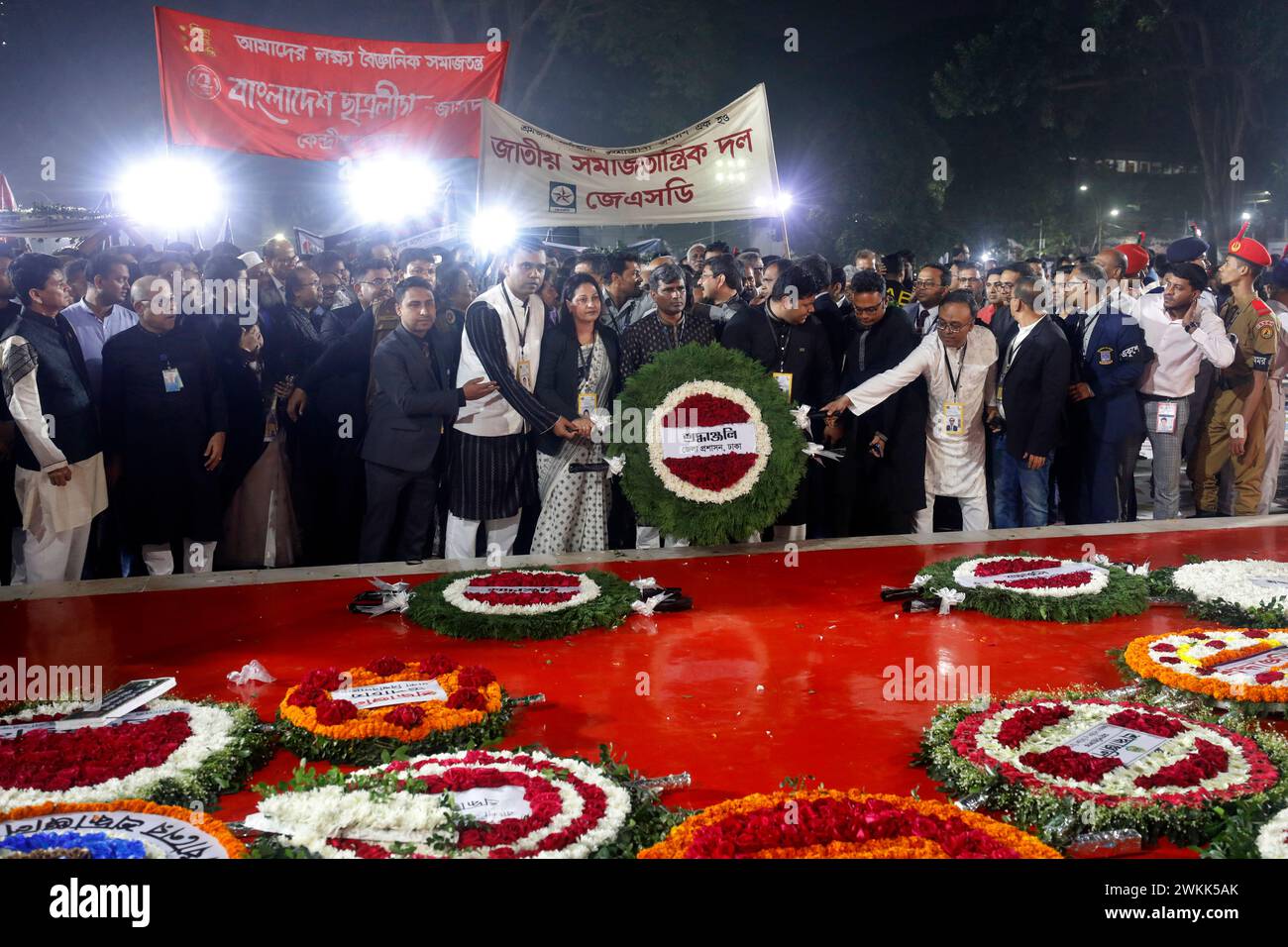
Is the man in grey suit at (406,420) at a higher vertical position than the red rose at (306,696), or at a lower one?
higher

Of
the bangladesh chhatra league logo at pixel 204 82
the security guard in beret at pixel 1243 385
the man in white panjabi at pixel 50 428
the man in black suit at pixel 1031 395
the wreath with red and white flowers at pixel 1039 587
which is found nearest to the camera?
the wreath with red and white flowers at pixel 1039 587

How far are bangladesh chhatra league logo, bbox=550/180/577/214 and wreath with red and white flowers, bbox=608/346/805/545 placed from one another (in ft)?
7.13

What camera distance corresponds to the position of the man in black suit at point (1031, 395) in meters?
6.94

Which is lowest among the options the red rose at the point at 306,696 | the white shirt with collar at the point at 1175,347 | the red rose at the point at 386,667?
the red rose at the point at 306,696

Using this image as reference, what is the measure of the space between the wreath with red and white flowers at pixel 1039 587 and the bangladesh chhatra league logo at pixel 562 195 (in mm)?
3621

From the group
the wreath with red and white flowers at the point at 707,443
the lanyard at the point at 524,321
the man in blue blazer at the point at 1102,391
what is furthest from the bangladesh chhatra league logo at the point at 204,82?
the man in blue blazer at the point at 1102,391

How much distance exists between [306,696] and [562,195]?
15.7 ft

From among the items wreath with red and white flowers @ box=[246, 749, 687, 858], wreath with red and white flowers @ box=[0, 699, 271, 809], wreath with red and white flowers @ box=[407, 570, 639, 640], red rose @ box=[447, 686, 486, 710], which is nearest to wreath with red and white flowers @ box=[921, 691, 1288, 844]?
wreath with red and white flowers @ box=[246, 749, 687, 858]

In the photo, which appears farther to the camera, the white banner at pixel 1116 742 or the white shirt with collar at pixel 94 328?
the white shirt with collar at pixel 94 328

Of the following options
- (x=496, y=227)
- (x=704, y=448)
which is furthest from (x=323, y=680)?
(x=496, y=227)

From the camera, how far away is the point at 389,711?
11.9 ft

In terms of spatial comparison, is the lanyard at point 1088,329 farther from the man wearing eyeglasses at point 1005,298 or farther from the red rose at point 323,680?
the red rose at point 323,680

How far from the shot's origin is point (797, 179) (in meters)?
22.7

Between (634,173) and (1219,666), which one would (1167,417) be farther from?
(1219,666)
